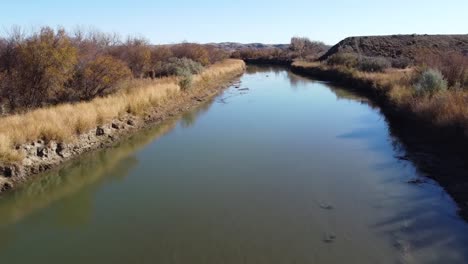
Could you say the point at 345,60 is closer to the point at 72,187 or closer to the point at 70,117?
the point at 70,117

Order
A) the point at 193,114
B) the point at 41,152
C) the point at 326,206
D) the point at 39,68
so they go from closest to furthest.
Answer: the point at 326,206, the point at 41,152, the point at 39,68, the point at 193,114

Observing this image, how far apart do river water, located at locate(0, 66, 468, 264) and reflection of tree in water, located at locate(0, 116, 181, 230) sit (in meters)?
0.04

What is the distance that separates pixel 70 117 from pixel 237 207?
742 cm

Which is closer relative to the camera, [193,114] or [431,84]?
[431,84]

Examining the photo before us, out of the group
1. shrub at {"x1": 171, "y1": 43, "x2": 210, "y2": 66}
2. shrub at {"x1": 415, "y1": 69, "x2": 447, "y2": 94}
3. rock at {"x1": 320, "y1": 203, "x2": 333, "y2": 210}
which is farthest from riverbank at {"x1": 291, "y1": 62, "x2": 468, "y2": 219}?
shrub at {"x1": 171, "y1": 43, "x2": 210, "y2": 66}

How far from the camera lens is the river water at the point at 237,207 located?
7.16 meters

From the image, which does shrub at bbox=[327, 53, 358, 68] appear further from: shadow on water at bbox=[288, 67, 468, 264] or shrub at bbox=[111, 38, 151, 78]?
shadow on water at bbox=[288, 67, 468, 264]

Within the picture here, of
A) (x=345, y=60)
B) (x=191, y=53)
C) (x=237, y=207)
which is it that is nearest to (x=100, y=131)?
(x=237, y=207)

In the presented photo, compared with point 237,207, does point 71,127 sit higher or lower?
higher

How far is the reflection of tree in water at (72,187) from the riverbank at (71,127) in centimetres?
42

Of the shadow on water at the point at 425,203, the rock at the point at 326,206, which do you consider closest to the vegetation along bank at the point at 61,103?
the rock at the point at 326,206

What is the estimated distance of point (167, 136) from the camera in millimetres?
16531

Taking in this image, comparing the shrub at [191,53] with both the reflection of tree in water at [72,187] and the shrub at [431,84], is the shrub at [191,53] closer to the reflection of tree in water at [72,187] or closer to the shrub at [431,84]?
the shrub at [431,84]

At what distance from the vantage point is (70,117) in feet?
45.0
